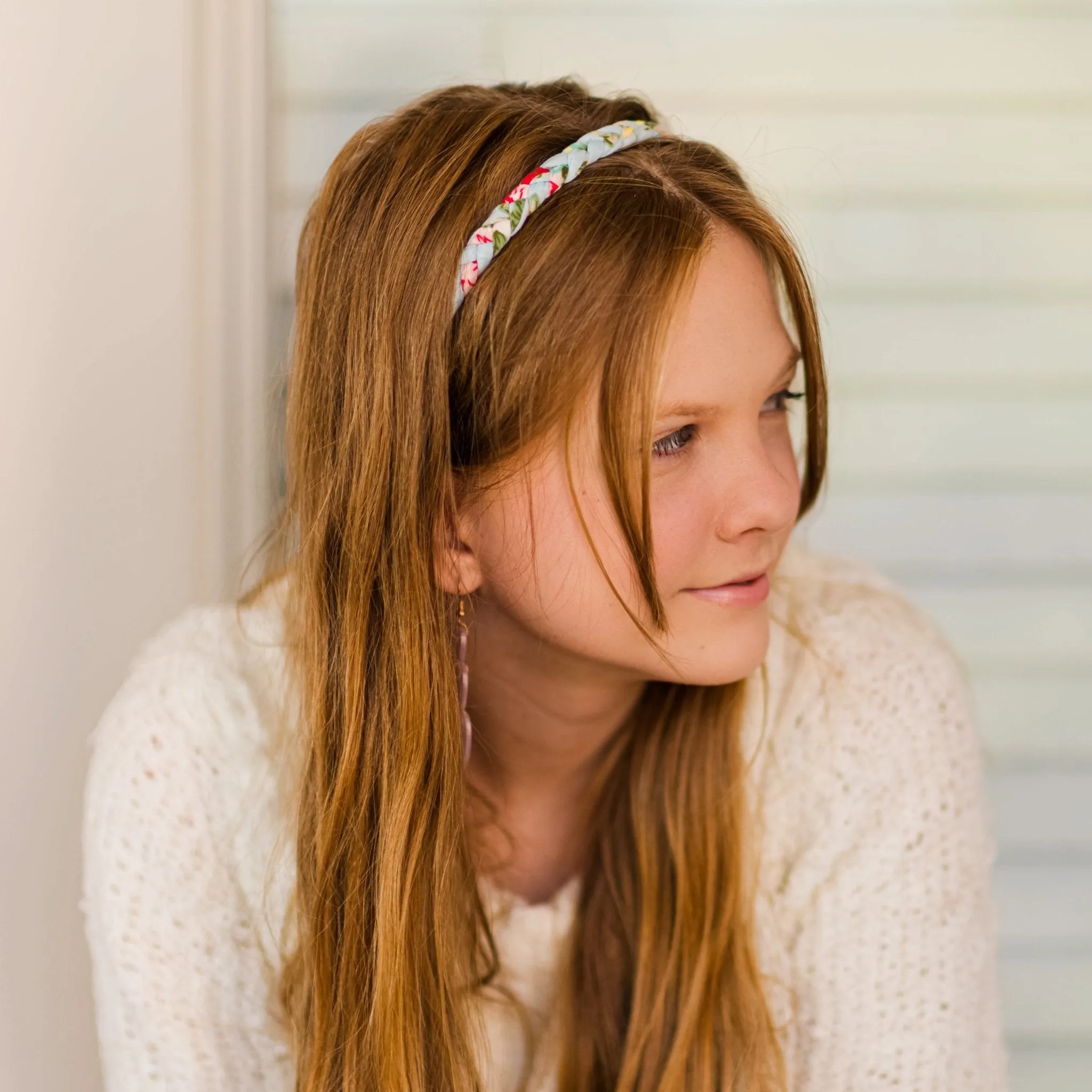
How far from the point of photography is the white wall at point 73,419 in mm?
1200

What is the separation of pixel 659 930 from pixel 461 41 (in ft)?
3.24

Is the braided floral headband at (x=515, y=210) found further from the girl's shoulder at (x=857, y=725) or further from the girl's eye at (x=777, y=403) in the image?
the girl's shoulder at (x=857, y=725)

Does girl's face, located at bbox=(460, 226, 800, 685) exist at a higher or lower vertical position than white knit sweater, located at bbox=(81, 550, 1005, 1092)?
higher

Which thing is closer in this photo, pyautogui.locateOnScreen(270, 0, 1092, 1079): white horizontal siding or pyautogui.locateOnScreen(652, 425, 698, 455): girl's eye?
pyautogui.locateOnScreen(652, 425, 698, 455): girl's eye

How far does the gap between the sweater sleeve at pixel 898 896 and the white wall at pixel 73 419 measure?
0.76m

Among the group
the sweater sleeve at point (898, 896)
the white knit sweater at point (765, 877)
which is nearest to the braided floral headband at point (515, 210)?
the white knit sweater at point (765, 877)

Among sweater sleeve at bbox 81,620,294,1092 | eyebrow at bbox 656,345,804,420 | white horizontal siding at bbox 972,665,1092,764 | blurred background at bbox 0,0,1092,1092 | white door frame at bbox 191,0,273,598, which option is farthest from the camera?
white horizontal siding at bbox 972,665,1092,764

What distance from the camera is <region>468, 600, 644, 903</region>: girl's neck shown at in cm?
120

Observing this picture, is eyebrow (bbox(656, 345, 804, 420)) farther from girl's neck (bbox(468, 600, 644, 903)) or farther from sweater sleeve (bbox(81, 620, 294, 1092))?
sweater sleeve (bbox(81, 620, 294, 1092))

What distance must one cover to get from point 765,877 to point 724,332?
1.78 feet

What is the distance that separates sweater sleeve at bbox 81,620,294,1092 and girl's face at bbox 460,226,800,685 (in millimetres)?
316

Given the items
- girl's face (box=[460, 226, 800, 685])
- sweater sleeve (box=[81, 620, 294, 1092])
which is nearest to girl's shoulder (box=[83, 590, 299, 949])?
sweater sleeve (box=[81, 620, 294, 1092])

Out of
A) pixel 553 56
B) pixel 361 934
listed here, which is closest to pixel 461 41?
pixel 553 56

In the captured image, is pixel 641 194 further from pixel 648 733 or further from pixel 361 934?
pixel 361 934
